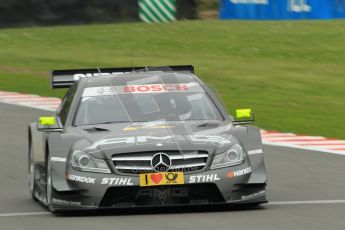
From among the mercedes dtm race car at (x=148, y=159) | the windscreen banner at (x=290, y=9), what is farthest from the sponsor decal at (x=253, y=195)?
the windscreen banner at (x=290, y=9)

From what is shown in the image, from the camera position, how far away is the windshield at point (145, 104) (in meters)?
11.5

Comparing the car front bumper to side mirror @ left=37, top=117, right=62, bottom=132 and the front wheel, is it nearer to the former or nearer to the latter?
the front wheel

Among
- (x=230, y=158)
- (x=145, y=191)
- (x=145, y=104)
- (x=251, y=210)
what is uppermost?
(x=145, y=104)

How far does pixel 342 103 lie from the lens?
23.0 metres

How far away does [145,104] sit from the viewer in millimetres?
11664

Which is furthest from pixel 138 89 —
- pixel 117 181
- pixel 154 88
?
pixel 117 181

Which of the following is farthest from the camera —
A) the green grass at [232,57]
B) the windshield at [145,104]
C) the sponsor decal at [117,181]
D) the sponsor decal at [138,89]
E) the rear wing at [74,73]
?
the green grass at [232,57]

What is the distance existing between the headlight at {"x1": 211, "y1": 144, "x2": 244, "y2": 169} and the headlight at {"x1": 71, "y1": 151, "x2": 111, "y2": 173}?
94 centimetres

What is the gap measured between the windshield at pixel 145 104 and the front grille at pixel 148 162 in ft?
3.20

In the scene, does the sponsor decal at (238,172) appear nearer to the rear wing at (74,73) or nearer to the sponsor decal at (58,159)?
the sponsor decal at (58,159)

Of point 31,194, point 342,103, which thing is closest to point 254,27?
point 342,103

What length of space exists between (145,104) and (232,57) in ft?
63.8

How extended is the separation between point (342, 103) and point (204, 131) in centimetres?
1239

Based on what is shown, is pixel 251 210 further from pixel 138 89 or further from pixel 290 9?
pixel 290 9
